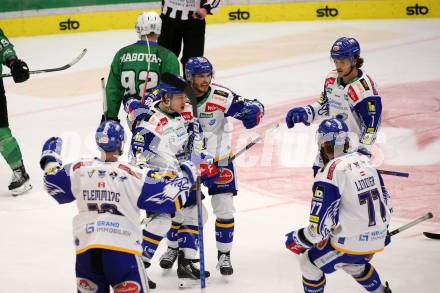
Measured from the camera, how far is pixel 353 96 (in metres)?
6.53

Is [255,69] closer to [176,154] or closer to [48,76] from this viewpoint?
[48,76]

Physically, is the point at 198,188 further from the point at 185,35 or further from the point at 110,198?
the point at 185,35

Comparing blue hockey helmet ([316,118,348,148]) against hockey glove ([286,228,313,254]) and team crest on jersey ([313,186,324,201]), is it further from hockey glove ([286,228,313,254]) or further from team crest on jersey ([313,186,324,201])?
hockey glove ([286,228,313,254])

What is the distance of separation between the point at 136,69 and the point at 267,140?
275 centimetres

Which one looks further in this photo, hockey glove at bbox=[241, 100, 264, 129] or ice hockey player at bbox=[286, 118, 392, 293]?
hockey glove at bbox=[241, 100, 264, 129]

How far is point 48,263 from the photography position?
6734 millimetres

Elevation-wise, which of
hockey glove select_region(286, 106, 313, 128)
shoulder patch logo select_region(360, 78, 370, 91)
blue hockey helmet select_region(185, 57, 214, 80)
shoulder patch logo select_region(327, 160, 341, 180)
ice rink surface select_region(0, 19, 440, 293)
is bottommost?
ice rink surface select_region(0, 19, 440, 293)

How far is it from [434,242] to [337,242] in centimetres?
194

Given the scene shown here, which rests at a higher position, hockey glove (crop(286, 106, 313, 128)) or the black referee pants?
hockey glove (crop(286, 106, 313, 128))

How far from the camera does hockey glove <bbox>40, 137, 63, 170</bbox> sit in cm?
497

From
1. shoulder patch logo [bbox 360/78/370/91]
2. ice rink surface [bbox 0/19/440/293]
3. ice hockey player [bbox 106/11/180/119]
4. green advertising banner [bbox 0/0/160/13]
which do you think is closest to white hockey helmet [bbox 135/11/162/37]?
ice hockey player [bbox 106/11/180/119]

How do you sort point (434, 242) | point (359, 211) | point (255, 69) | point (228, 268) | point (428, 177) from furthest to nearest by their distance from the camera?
point (255, 69)
point (428, 177)
point (434, 242)
point (228, 268)
point (359, 211)

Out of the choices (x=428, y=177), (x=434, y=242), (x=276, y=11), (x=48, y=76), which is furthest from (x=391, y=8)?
(x=434, y=242)

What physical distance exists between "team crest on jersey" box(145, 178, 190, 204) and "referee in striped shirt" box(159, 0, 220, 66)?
489 cm
